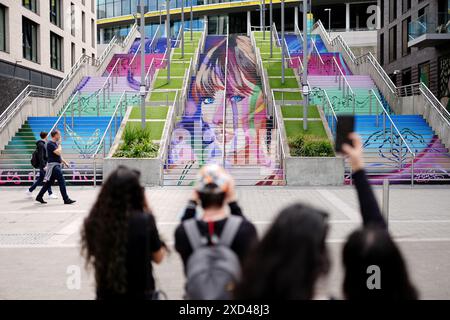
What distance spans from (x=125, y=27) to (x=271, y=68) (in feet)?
174

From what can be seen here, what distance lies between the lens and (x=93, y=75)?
3247cm

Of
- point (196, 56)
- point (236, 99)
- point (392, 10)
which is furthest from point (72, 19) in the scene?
point (392, 10)

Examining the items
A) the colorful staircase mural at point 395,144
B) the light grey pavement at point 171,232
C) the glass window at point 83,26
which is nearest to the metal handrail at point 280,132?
the light grey pavement at point 171,232

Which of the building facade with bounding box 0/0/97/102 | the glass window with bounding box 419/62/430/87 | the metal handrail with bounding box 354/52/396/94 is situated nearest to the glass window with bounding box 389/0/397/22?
the metal handrail with bounding box 354/52/396/94

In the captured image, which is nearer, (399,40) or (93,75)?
(93,75)

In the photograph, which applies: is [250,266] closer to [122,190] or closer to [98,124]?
[122,190]

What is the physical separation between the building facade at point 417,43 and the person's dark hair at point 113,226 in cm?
2467

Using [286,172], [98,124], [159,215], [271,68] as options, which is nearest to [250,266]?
[159,215]

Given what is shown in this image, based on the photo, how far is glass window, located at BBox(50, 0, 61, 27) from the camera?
34191 mm

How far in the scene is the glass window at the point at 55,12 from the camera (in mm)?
34191

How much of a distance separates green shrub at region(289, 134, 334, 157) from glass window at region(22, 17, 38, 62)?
1798 centimetres

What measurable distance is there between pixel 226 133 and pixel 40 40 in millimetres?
15562

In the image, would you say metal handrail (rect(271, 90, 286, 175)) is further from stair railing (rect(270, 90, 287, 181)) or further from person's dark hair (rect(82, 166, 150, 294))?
person's dark hair (rect(82, 166, 150, 294))

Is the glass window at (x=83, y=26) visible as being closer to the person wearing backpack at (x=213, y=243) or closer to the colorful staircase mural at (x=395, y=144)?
the colorful staircase mural at (x=395, y=144)
